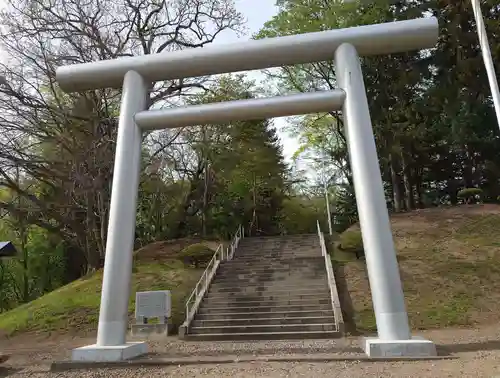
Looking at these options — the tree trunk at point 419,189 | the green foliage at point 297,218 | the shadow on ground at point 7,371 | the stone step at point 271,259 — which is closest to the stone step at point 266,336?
the shadow on ground at point 7,371

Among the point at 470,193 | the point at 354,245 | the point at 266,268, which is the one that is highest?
the point at 470,193

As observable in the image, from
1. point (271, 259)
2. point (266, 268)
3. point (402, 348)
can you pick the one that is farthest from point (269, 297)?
point (402, 348)

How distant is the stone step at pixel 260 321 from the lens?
1065cm

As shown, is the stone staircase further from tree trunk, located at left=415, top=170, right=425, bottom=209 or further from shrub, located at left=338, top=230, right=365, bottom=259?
tree trunk, located at left=415, top=170, right=425, bottom=209

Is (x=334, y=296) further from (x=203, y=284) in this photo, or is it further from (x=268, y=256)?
(x=268, y=256)

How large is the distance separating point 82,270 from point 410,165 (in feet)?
66.8

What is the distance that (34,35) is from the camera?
15.4 m

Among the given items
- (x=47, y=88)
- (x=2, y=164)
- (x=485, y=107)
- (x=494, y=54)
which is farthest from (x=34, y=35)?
(x=485, y=107)

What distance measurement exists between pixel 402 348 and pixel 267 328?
4.88 meters

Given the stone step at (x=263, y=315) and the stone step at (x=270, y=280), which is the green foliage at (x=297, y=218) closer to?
the stone step at (x=270, y=280)

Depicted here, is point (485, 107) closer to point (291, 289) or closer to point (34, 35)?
point (291, 289)

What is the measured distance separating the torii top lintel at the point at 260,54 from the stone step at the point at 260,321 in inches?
247

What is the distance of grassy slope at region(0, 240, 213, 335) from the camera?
12.3 meters

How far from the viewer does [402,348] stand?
20.1ft
